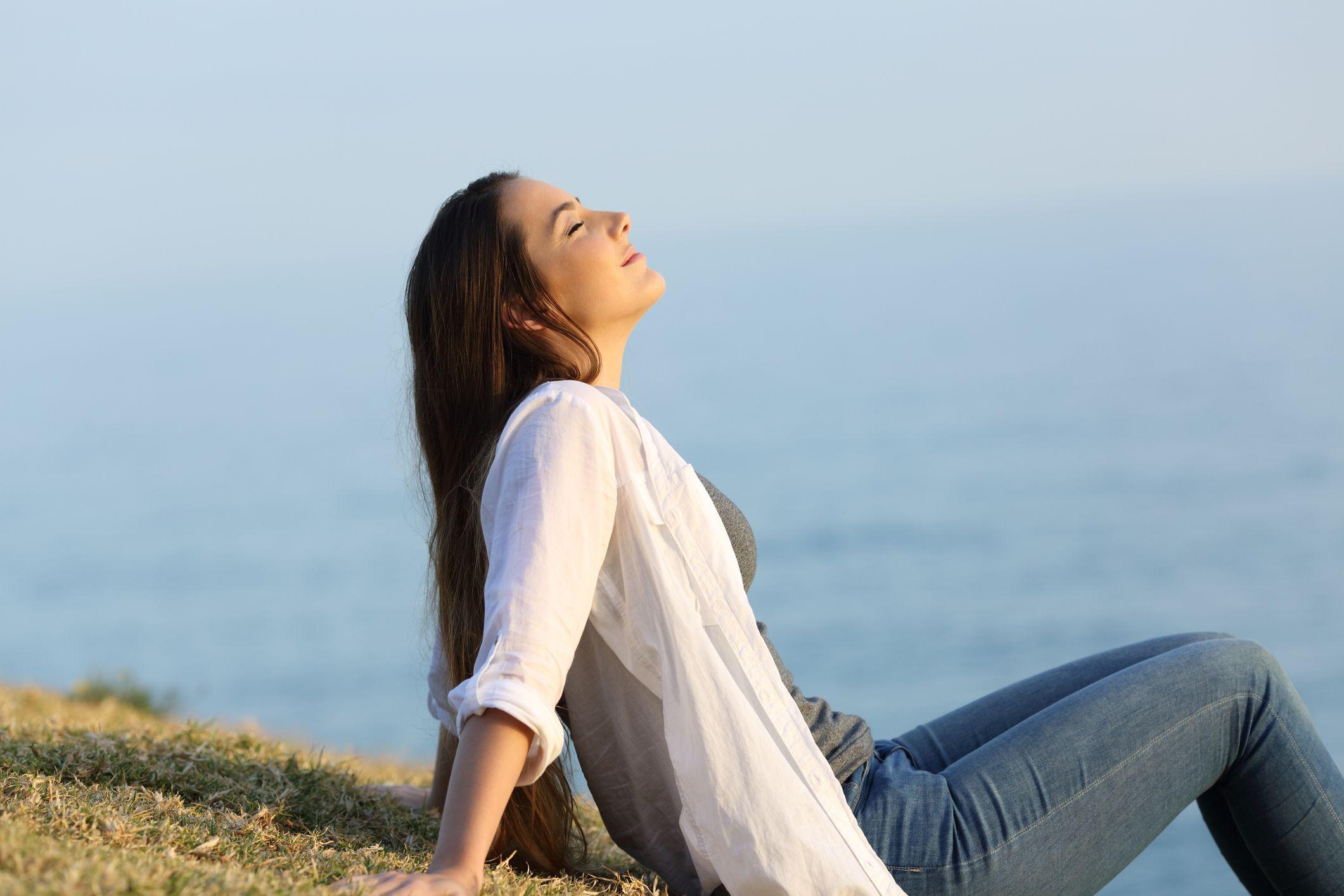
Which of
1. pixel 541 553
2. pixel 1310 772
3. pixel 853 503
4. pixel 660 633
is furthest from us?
pixel 853 503

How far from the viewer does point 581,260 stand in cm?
293

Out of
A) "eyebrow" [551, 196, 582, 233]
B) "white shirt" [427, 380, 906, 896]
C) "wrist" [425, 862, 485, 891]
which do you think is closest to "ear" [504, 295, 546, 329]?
"eyebrow" [551, 196, 582, 233]

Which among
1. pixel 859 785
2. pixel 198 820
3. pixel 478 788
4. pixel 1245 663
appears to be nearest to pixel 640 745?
pixel 859 785

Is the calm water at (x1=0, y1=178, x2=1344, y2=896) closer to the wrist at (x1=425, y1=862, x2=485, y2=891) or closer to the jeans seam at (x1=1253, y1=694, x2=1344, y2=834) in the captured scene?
the wrist at (x1=425, y1=862, x2=485, y2=891)

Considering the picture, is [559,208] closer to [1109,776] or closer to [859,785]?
[859,785]

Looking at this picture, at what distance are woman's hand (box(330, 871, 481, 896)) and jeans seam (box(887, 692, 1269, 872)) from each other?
2.95 ft

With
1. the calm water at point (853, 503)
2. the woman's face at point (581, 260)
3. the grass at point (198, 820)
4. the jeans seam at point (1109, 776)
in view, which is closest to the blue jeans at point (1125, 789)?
the jeans seam at point (1109, 776)

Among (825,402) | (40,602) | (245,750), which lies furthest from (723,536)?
(825,402)

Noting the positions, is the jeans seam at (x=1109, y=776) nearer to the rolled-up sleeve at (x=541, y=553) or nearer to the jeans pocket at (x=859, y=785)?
the jeans pocket at (x=859, y=785)

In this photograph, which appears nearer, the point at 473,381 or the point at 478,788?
the point at 478,788

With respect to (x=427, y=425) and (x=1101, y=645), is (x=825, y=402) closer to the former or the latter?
(x=1101, y=645)

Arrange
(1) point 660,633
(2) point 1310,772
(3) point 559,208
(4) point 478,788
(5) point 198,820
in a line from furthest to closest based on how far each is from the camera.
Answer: (3) point 559,208 → (2) point 1310,772 → (5) point 198,820 → (1) point 660,633 → (4) point 478,788

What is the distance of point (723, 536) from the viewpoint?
2.50m

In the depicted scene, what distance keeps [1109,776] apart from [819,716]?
2.03ft
